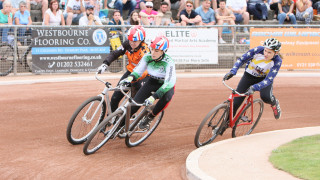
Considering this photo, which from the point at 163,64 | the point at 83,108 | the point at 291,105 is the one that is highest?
the point at 163,64

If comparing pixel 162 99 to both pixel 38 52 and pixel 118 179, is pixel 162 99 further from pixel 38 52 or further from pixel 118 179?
→ pixel 38 52

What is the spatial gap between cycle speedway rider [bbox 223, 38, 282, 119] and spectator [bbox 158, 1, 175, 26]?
11059mm

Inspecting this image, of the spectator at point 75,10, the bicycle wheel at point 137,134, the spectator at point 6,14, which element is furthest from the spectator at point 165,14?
the bicycle wheel at point 137,134

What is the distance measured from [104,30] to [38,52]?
2307 millimetres

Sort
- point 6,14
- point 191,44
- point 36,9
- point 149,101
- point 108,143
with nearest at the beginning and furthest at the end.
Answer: point 149,101 → point 108,143 → point 6,14 → point 191,44 → point 36,9

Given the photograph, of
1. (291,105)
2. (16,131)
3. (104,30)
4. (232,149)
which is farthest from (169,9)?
(232,149)

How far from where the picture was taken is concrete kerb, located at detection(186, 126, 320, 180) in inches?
274

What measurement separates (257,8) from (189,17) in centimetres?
423

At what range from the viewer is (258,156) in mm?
8047

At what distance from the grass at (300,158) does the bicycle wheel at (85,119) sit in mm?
2865

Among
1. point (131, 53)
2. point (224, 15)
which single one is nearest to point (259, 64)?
point (131, 53)

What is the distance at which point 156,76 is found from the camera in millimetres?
9234

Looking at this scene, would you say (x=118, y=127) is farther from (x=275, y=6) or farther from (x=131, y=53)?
(x=275, y=6)

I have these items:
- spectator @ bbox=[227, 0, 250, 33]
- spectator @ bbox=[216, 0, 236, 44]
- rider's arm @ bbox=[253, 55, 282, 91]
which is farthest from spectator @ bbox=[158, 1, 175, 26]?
rider's arm @ bbox=[253, 55, 282, 91]
